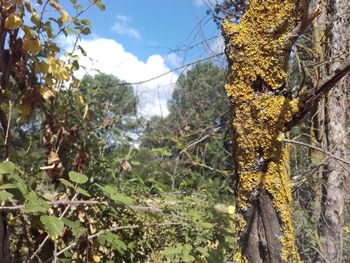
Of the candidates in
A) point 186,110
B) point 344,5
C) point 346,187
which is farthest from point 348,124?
point 186,110

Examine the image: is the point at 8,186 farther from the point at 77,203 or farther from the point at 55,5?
the point at 55,5

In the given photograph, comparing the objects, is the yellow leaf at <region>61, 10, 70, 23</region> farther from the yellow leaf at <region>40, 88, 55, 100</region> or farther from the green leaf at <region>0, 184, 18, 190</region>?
the green leaf at <region>0, 184, 18, 190</region>

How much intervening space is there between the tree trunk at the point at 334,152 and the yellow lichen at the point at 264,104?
5.86 feet

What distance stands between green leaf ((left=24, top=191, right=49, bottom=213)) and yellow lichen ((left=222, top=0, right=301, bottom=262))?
958 mm

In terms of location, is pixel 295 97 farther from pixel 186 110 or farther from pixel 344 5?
pixel 186 110

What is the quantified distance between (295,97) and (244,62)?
0.21 m

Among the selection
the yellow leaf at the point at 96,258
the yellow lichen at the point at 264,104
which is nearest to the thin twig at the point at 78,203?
the yellow leaf at the point at 96,258

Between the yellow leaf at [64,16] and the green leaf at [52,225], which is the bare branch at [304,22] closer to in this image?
the green leaf at [52,225]

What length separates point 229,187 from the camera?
3.65 meters

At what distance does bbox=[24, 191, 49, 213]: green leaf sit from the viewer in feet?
7.00

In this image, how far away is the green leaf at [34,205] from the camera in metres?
2.13

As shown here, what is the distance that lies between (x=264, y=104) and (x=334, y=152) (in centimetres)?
191

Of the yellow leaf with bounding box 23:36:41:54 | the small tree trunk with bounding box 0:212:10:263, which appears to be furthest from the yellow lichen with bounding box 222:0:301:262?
the yellow leaf with bounding box 23:36:41:54

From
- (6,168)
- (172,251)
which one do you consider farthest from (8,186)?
(172,251)
